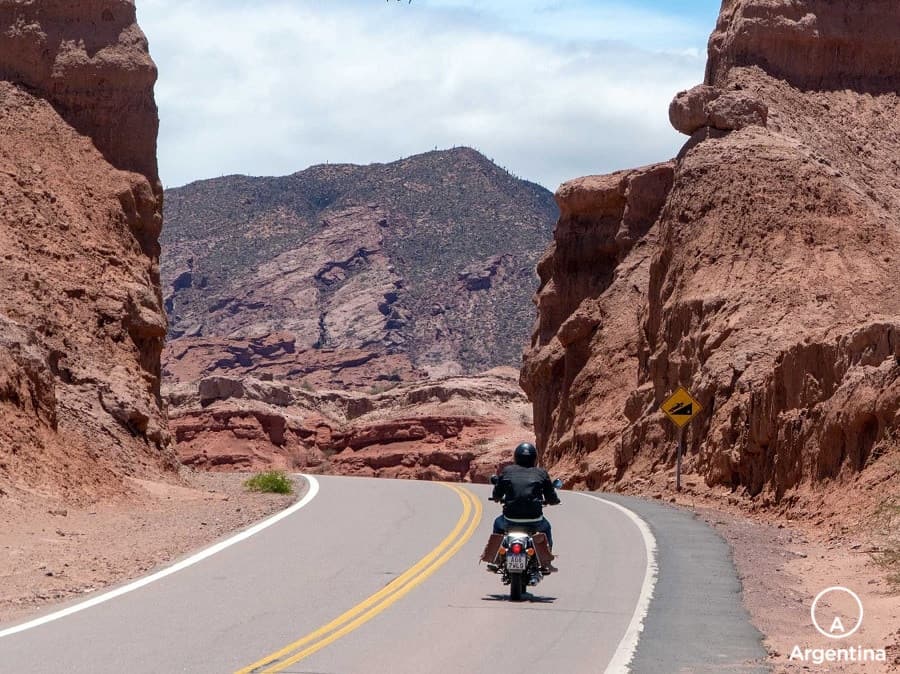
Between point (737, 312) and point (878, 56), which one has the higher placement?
point (878, 56)

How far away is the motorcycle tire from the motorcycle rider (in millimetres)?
491

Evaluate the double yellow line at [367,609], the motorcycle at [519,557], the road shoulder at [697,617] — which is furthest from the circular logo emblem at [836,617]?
the double yellow line at [367,609]

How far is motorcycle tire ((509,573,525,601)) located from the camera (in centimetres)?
1374

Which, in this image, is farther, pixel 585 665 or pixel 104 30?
pixel 104 30

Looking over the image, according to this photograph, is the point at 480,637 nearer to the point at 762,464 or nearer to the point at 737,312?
the point at 762,464

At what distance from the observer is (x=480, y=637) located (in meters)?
11.6

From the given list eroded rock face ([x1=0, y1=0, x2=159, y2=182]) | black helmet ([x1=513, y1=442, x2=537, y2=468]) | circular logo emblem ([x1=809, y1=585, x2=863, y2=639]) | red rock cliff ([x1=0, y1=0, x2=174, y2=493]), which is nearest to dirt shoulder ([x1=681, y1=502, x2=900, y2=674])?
circular logo emblem ([x1=809, y1=585, x2=863, y2=639])

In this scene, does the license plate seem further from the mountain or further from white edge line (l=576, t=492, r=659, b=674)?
the mountain

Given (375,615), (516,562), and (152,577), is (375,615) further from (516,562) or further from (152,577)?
(152,577)

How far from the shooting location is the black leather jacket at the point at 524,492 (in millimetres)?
14305

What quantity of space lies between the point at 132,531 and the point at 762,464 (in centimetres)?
1329

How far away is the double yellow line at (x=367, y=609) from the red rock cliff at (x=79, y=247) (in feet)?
25.3

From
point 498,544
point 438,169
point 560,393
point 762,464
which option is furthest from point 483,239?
point 498,544

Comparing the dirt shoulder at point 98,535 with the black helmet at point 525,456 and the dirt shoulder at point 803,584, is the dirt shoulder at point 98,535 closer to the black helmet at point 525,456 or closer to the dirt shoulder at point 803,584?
the black helmet at point 525,456
